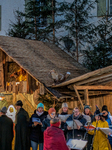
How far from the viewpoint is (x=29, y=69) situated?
12.6 meters

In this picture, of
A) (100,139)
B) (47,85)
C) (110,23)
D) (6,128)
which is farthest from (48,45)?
(100,139)

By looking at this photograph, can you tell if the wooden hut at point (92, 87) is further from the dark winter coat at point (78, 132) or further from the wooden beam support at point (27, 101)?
the dark winter coat at point (78, 132)

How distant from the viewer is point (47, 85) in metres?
12.1

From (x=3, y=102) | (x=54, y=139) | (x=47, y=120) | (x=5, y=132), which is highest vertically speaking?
(x=3, y=102)

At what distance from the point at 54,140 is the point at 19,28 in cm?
1387

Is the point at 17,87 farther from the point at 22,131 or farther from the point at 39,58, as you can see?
the point at 22,131

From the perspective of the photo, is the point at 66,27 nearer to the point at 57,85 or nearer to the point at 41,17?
the point at 41,17

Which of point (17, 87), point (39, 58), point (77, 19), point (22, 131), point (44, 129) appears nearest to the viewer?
point (44, 129)

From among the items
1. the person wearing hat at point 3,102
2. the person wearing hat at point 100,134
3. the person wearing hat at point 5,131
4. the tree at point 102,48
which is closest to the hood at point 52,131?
the person wearing hat at point 100,134

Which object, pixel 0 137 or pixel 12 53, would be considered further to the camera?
pixel 12 53

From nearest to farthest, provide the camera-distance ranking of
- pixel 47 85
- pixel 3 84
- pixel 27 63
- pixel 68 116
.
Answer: pixel 68 116 → pixel 47 85 → pixel 27 63 → pixel 3 84

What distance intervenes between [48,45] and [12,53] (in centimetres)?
368

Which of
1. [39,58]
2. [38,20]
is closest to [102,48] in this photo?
[39,58]

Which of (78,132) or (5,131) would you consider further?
(5,131)
